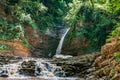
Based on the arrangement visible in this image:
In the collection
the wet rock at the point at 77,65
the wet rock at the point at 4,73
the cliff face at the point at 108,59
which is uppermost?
the cliff face at the point at 108,59

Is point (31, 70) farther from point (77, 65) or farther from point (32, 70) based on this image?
point (77, 65)

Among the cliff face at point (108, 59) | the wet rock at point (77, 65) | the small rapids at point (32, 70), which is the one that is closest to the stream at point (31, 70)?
the small rapids at point (32, 70)

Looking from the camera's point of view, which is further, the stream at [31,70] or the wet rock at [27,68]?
the wet rock at [27,68]

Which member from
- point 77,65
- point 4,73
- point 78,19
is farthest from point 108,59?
point 78,19

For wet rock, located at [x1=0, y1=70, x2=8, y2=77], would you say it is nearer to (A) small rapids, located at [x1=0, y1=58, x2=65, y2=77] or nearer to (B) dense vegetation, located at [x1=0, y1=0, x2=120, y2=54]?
(A) small rapids, located at [x1=0, y1=58, x2=65, y2=77]

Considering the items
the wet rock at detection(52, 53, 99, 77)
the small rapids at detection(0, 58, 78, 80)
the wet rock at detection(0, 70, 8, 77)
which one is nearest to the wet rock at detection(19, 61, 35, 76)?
the small rapids at detection(0, 58, 78, 80)

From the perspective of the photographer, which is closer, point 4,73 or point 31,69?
point 4,73

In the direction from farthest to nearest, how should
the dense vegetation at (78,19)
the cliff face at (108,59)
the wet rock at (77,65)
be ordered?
the dense vegetation at (78,19) < the wet rock at (77,65) < the cliff face at (108,59)

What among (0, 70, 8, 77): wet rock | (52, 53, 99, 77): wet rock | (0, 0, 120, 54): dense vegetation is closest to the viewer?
(0, 70, 8, 77): wet rock

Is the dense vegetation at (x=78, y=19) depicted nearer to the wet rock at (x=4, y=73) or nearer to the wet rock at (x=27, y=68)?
the wet rock at (x=27, y=68)

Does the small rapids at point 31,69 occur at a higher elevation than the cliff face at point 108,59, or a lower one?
lower

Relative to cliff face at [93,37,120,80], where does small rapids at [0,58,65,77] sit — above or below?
below

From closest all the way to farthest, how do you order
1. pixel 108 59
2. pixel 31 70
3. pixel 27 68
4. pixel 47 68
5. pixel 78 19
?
pixel 108 59 → pixel 31 70 → pixel 27 68 → pixel 47 68 → pixel 78 19

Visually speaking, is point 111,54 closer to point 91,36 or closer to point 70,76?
point 70,76
